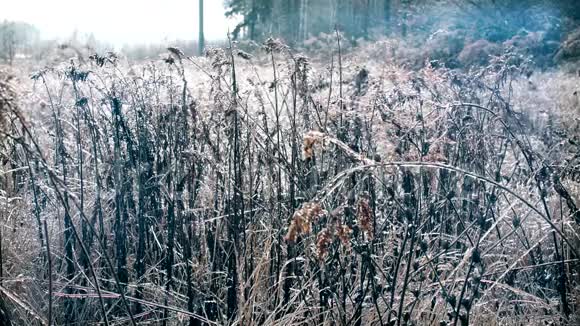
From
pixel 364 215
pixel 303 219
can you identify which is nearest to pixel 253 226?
pixel 364 215

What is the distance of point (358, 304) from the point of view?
2.54 metres

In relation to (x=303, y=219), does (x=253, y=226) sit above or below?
below

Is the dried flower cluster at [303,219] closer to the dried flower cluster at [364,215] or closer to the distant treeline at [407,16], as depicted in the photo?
the dried flower cluster at [364,215]

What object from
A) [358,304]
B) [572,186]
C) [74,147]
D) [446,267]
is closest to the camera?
[358,304]

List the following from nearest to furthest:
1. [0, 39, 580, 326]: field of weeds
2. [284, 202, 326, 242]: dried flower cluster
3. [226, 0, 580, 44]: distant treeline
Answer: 1. [284, 202, 326, 242]: dried flower cluster
2. [0, 39, 580, 326]: field of weeds
3. [226, 0, 580, 44]: distant treeline

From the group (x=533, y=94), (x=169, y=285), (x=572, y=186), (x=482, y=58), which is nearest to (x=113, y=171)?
(x=169, y=285)

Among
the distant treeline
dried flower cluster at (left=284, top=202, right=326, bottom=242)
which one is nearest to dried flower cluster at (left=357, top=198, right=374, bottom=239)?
dried flower cluster at (left=284, top=202, right=326, bottom=242)

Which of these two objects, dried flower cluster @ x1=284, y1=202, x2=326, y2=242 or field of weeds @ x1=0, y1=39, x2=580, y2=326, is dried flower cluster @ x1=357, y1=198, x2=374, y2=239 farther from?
field of weeds @ x1=0, y1=39, x2=580, y2=326

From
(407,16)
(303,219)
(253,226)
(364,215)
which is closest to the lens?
(303,219)

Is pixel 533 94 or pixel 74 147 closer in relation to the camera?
pixel 74 147

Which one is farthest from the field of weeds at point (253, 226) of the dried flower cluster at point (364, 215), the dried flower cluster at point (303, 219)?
the dried flower cluster at point (303, 219)

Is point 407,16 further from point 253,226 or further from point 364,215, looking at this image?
point 364,215

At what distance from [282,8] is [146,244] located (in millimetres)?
32085

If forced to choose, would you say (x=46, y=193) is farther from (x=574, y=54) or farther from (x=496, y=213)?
(x=574, y=54)
